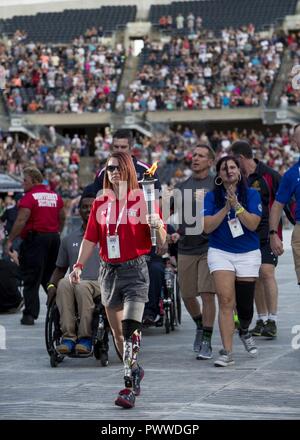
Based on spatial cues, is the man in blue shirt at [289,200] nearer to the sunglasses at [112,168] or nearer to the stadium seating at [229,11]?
the sunglasses at [112,168]

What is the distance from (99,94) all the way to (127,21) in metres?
7.69

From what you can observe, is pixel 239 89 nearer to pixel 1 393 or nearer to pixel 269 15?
pixel 269 15

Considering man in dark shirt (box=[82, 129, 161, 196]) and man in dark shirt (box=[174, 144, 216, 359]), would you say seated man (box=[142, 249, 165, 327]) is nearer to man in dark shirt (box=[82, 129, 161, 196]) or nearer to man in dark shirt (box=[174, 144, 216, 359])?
man in dark shirt (box=[174, 144, 216, 359])

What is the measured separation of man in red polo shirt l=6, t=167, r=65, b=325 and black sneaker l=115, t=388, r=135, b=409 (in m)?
5.58

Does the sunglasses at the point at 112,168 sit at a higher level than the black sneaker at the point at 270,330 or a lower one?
higher

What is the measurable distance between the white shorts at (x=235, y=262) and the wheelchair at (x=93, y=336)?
3.29 ft

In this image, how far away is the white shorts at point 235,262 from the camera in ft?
30.7

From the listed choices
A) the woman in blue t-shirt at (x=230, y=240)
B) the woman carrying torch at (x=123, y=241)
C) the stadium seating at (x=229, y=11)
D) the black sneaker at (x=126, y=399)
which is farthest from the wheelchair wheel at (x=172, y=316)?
the stadium seating at (x=229, y=11)

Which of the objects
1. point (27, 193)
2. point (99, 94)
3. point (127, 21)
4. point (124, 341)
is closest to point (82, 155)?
point (99, 94)

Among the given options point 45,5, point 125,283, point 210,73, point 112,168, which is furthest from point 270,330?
point 45,5

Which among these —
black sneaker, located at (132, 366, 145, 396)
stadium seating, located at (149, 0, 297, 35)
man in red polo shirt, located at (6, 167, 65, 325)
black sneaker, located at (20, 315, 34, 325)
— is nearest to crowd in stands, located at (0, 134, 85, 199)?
stadium seating, located at (149, 0, 297, 35)

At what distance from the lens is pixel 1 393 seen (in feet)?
27.0

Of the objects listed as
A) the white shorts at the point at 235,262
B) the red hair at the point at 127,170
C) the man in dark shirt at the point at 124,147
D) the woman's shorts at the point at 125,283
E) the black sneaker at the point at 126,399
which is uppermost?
the red hair at the point at 127,170

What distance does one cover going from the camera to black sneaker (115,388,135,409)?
24.2 ft
